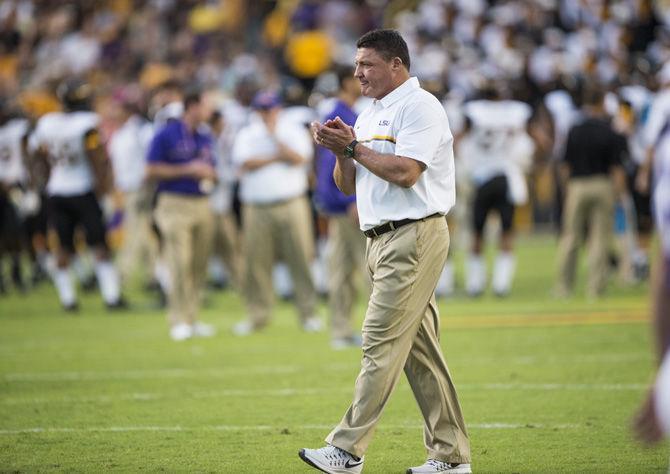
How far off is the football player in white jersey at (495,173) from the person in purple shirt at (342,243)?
15.6 feet

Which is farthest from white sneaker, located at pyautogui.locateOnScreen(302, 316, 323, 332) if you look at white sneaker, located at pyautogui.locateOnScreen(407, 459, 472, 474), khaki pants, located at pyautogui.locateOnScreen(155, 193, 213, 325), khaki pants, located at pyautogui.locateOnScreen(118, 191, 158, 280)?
white sneaker, located at pyautogui.locateOnScreen(407, 459, 472, 474)

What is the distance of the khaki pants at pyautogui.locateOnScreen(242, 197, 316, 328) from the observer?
14.1m

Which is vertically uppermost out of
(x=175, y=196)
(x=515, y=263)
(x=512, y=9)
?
(x=512, y=9)

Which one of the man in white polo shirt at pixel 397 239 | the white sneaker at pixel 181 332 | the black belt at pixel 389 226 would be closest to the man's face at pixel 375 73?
the man in white polo shirt at pixel 397 239

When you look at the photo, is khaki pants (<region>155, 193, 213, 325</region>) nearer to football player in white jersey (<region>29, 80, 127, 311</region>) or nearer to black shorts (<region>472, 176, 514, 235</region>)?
football player in white jersey (<region>29, 80, 127, 311</region>)

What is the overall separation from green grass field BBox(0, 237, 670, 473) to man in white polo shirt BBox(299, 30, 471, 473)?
0.57 meters

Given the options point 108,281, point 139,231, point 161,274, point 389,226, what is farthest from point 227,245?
point 389,226

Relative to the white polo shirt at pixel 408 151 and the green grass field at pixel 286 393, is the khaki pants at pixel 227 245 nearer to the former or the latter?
the green grass field at pixel 286 393

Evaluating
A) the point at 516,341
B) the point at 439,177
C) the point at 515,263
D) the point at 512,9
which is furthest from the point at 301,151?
the point at 512,9

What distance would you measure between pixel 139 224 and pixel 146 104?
2.77 metres

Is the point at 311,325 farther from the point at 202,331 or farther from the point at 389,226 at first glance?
the point at 389,226

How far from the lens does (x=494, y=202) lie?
17406mm

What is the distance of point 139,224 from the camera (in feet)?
64.9

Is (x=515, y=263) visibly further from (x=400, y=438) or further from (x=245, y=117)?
(x=400, y=438)
